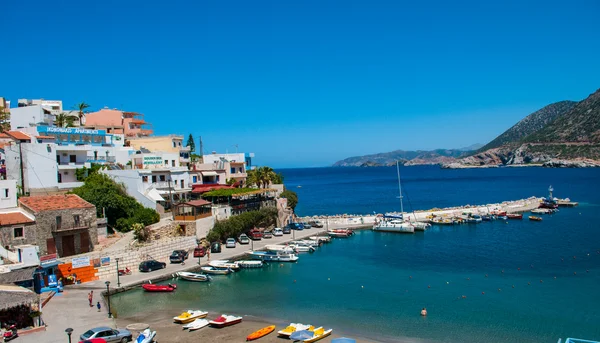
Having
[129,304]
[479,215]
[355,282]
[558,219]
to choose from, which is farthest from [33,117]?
[558,219]

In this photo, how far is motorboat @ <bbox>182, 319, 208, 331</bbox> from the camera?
27.9m

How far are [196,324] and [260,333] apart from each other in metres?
4.29

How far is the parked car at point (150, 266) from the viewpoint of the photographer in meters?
39.8

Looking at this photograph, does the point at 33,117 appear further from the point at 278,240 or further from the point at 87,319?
the point at 87,319

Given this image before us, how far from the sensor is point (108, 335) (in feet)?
78.1

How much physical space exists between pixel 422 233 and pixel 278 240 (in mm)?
23030

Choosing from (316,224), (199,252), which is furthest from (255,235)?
(316,224)

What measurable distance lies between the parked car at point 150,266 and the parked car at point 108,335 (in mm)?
15713

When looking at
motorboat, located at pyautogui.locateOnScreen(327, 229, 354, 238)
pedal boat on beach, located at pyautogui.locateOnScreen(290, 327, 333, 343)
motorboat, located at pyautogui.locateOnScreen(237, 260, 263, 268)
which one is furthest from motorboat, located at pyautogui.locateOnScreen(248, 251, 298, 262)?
pedal boat on beach, located at pyautogui.locateOnScreen(290, 327, 333, 343)

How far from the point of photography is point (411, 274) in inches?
1687

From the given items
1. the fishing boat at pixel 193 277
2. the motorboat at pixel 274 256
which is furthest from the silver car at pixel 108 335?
the motorboat at pixel 274 256

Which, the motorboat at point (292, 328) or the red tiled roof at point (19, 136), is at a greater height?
the red tiled roof at point (19, 136)

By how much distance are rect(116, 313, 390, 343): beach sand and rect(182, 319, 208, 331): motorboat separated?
0.26 meters

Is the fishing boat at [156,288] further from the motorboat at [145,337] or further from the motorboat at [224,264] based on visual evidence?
the motorboat at [145,337]
